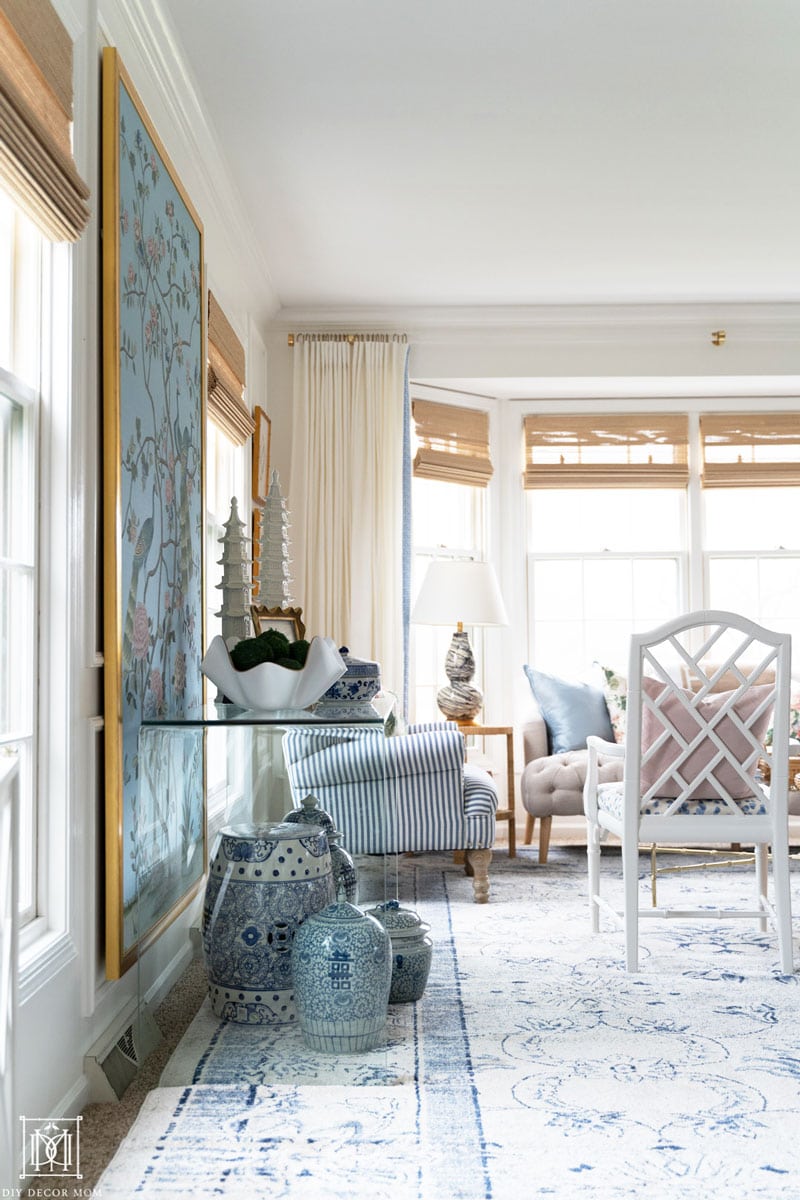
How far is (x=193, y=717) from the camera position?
2672 mm

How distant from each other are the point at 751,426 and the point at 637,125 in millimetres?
2909

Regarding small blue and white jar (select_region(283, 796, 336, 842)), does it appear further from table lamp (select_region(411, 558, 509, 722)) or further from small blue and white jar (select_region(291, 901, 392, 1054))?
table lamp (select_region(411, 558, 509, 722))

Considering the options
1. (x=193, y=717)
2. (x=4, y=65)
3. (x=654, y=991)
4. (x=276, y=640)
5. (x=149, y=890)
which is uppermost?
(x=4, y=65)

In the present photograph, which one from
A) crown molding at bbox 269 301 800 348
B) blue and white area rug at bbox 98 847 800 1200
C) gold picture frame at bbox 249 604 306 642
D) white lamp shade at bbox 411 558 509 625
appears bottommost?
blue and white area rug at bbox 98 847 800 1200

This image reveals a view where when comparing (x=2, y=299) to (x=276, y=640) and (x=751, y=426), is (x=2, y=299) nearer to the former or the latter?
(x=276, y=640)

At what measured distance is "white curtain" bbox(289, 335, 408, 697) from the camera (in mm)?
5609

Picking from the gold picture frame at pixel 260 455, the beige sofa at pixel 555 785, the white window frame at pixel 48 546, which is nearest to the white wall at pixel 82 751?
the white window frame at pixel 48 546

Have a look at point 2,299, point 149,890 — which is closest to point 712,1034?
point 149,890

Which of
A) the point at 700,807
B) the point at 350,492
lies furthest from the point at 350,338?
the point at 700,807

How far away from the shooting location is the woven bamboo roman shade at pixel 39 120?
1854mm

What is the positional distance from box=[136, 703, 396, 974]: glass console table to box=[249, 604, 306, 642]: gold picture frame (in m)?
0.61

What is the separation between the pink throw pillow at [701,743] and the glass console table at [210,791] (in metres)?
0.93

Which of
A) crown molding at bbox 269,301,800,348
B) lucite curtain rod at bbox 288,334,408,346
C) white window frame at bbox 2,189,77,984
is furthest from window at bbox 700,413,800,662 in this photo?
white window frame at bbox 2,189,77,984

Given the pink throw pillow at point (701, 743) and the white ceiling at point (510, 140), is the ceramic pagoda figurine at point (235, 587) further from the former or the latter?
the white ceiling at point (510, 140)
